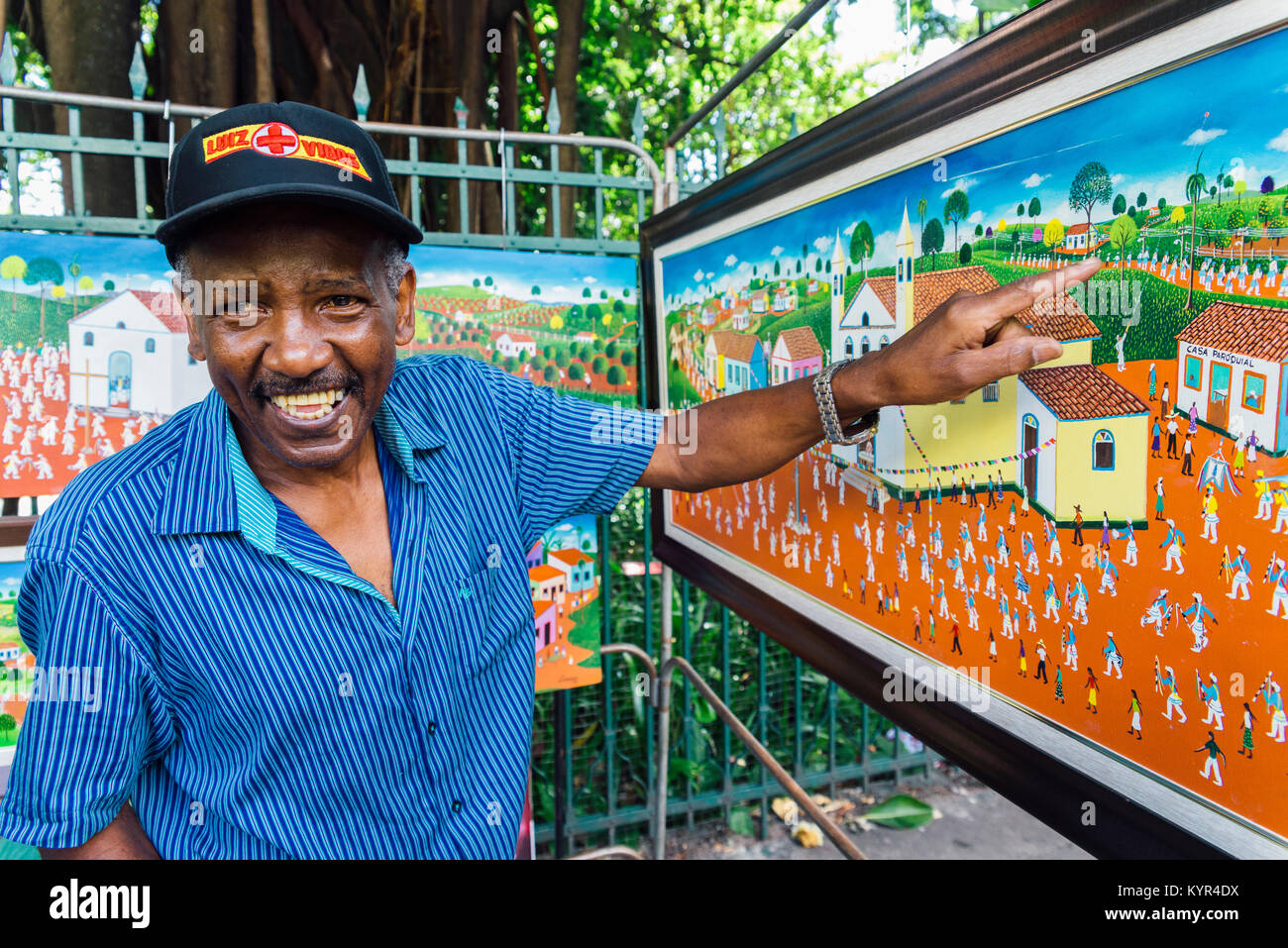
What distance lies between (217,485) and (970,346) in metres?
1.22

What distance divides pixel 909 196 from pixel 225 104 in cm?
417

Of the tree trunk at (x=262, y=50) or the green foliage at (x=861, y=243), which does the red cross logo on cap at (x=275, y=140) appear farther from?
the tree trunk at (x=262, y=50)

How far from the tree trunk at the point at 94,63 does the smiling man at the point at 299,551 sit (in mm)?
3240

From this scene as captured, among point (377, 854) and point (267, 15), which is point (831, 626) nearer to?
point (377, 854)

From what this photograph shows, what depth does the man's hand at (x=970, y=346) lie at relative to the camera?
1.09 meters

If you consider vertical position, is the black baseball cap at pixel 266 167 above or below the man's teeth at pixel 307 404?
above

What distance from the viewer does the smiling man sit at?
4.10 feet

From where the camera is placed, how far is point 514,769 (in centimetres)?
170

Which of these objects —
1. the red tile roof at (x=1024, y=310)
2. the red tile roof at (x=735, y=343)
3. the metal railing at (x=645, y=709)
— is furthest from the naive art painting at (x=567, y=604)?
the red tile roof at (x=1024, y=310)

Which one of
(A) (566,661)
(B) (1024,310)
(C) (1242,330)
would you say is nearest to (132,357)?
(A) (566,661)

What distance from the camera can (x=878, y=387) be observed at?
1313 millimetres

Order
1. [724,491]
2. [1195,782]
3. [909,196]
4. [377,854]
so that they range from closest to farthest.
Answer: [1195,782], [909,196], [377,854], [724,491]

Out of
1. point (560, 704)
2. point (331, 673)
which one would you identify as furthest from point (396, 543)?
point (560, 704)

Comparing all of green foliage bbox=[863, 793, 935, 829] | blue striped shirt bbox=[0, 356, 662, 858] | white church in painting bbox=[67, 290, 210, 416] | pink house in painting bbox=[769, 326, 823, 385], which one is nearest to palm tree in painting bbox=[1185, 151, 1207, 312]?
pink house in painting bbox=[769, 326, 823, 385]
